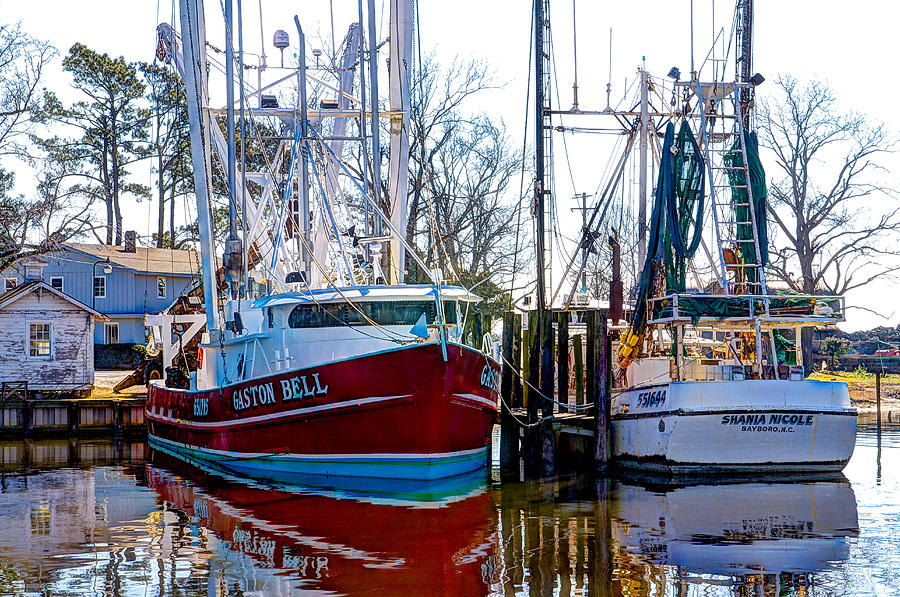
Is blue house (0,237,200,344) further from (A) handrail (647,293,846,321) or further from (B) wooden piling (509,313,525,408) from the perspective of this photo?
(A) handrail (647,293,846,321)

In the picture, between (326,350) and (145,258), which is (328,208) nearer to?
(326,350)

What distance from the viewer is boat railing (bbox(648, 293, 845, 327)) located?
19672 mm

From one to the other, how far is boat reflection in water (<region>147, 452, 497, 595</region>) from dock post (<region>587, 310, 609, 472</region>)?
90.5 inches

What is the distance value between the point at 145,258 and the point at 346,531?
38.8 metres

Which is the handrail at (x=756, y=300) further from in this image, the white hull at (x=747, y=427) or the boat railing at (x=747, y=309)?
the white hull at (x=747, y=427)

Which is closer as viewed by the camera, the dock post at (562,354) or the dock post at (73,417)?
the dock post at (562,354)

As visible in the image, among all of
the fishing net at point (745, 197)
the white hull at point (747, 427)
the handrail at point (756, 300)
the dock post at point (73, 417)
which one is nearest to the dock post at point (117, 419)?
the dock post at point (73, 417)

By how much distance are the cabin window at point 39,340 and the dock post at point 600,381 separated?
2091cm

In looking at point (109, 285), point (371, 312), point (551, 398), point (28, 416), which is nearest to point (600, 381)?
point (551, 398)

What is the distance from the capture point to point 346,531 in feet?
47.0

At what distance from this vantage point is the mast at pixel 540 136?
77.3 feet

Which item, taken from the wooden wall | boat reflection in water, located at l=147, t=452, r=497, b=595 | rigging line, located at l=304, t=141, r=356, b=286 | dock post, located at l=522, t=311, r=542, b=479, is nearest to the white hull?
dock post, located at l=522, t=311, r=542, b=479

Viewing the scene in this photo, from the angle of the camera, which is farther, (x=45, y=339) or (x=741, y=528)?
(x=45, y=339)

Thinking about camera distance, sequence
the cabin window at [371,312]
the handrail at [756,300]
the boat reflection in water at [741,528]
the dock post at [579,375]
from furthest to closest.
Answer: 1. the dock post at [579,375]
2. the cabin window at [371,312]
3. the handrail at [756,300]
4. the boat reflection in water at [741,528]
